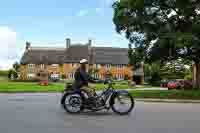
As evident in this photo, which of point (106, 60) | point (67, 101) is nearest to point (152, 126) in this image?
point (67, 101)

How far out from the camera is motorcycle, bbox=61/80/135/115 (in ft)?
54.1

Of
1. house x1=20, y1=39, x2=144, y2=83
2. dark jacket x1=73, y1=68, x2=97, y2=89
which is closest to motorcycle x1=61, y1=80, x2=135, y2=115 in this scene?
dark jacket x1=73, y1=68, x2=97, y2=89

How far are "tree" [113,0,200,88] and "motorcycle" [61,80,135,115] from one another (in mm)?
17781

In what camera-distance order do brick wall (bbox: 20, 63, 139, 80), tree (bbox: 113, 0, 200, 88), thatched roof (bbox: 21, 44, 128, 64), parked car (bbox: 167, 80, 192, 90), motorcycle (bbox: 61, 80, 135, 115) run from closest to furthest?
motorcycle (bbox: 61, 80, 135, 115) → tree (bbox: 113, 0, 200, 88) → parked car (bbox: 167, 80, 192, 90) → thatched roof (bbox: 21, 44, 128, 64) → brick wall (bbox: 20, 63, 139, 80)

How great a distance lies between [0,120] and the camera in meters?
14.0

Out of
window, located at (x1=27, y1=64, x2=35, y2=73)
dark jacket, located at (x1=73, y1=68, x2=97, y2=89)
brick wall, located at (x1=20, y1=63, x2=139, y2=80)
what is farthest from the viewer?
window, located at (x1=27, y1=64, x2=35, y2=73)

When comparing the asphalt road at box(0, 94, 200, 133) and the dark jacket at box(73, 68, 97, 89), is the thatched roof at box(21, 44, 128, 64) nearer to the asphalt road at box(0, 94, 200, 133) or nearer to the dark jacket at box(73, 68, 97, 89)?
the dark jacket at box(73, 68, 97, 89)

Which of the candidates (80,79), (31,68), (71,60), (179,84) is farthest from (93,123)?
(31,68)

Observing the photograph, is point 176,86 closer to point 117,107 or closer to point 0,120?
point 117,107

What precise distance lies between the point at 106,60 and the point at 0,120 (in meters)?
116

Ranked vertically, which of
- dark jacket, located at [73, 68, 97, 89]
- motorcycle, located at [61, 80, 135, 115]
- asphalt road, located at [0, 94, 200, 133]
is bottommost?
asphalt road, located at [0, 94, 200, 133]

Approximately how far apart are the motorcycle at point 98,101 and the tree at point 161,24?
1778cm

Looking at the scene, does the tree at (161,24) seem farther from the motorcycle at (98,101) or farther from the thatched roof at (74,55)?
the thatched roof at (74,55)

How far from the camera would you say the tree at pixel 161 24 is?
35.4 m
